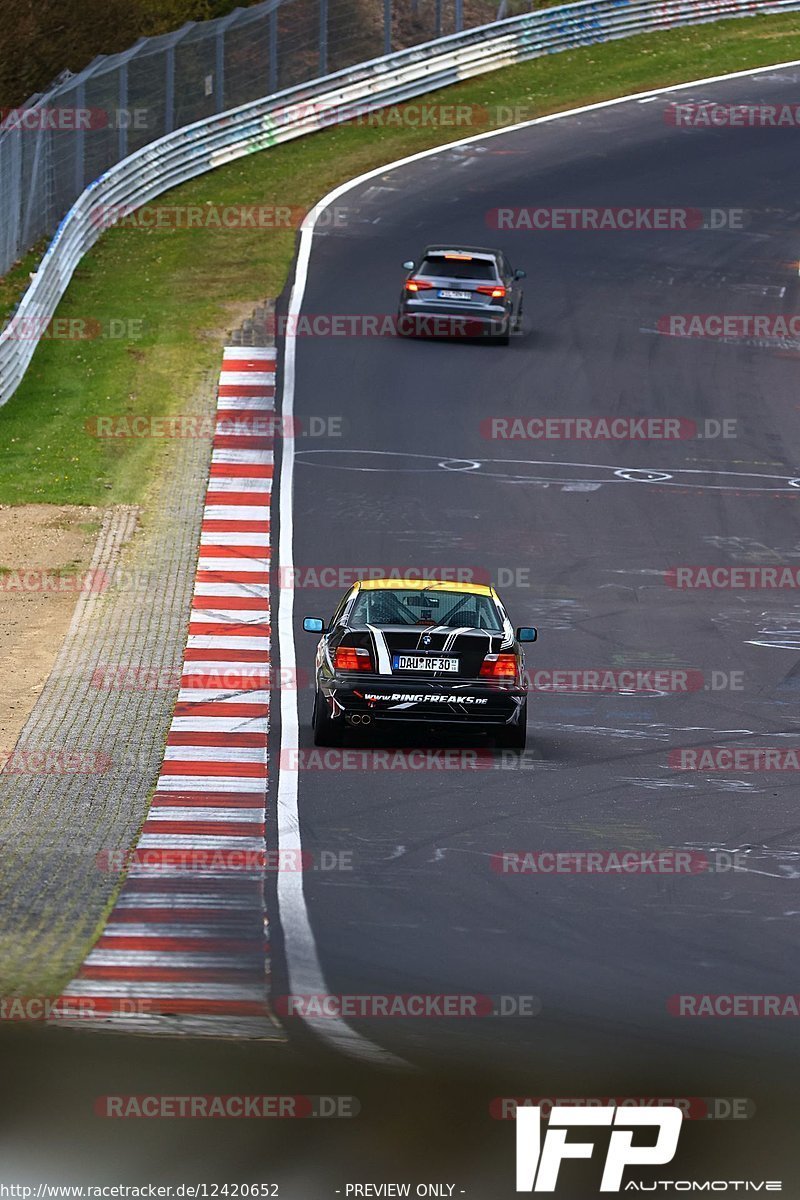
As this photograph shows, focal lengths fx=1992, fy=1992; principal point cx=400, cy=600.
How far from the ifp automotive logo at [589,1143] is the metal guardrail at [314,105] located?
80.0 feet

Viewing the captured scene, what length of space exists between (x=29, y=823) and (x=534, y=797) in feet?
12.1

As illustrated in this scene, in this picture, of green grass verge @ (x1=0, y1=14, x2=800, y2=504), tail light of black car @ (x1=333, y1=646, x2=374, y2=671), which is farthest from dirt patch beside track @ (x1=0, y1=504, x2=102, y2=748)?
tail light of black car @ (x1=333, y1=646, x2=374, y2=671)

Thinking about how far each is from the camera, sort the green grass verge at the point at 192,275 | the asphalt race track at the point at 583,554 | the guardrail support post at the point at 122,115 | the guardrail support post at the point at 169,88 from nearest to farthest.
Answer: the asphalt race track at the point at 583,554
the green grass verge at the point at 192,275
the guardrail support post at the point at 122,115
the guardrail support post at the point at 169,88

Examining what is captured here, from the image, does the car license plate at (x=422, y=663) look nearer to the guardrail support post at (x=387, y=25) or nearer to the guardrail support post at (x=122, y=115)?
the guardrail support post at (x=122, y=115)

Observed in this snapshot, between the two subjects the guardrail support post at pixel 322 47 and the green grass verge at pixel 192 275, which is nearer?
the green grass verge at pixel 192 275

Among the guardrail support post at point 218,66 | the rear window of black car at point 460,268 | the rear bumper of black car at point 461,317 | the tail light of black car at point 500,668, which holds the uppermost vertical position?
the guardrail support post at point 218,66

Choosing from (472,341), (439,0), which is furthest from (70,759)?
(439,0)

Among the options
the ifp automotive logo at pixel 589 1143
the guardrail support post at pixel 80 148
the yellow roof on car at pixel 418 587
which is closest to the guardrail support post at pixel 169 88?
the guardrail support post at pixel 80 148

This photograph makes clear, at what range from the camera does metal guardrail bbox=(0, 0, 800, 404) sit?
3512 centimetres

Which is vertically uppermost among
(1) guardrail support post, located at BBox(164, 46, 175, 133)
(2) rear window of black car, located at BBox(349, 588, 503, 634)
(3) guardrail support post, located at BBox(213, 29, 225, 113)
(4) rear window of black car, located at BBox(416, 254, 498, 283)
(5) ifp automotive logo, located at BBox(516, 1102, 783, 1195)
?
(3) guardrail support post, located at BBox(213, 29, 225, 113)

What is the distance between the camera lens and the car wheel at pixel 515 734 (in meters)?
15.9

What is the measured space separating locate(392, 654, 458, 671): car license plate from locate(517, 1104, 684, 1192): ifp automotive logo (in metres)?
7.65

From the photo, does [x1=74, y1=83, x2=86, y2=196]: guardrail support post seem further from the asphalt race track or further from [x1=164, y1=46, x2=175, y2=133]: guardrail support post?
the asphalt race track

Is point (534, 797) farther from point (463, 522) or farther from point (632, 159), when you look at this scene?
point (632, 159)
